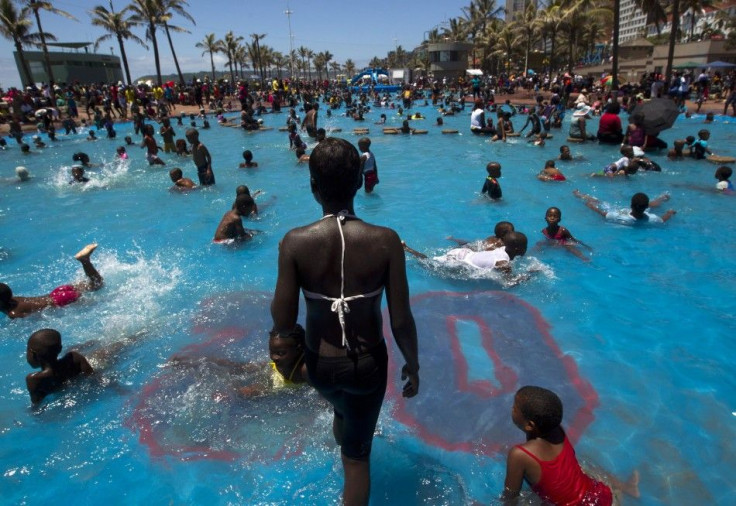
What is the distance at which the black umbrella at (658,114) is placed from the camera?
48.1 feet

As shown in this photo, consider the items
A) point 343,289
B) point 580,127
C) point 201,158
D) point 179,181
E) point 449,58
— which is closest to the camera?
point 343,289

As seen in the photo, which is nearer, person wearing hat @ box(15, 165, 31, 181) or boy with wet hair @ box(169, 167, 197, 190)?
boy with wet hair @ box(169, 167, 197, 190)

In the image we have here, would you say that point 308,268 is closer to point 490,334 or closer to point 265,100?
point 490,334

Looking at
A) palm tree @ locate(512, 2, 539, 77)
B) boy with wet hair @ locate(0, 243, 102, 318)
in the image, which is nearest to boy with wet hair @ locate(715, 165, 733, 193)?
boy with wet hair @ locate(0, 243, 102, 318)

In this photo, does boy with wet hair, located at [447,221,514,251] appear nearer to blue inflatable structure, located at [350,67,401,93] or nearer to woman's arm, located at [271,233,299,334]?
woman's arm, located at [271,233,299,334]

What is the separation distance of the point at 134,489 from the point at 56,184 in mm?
13735

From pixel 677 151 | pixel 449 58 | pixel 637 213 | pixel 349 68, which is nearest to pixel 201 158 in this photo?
pixel 637 213

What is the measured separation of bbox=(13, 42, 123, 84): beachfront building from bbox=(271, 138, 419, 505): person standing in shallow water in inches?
2151

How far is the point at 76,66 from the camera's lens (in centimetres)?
5153

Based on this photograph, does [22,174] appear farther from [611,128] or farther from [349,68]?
[349,68]

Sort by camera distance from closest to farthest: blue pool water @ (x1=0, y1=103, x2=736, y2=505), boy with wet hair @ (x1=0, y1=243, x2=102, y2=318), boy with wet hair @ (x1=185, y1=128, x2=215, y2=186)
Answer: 1. blue pool water @ (x1=0, y1=103, x2=736, y2=505)
2. boy with wet hair @ (x1=0, y1=243, x2=102, y2=318)
3. boy with wet hair @ (x1=185, y1=128, x2=215, y2=186)

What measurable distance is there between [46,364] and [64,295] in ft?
8.00

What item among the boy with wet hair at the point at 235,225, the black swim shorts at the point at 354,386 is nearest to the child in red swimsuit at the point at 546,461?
the black swim shorts at the point at 354,386

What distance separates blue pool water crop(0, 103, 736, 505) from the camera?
3672 millimetres
